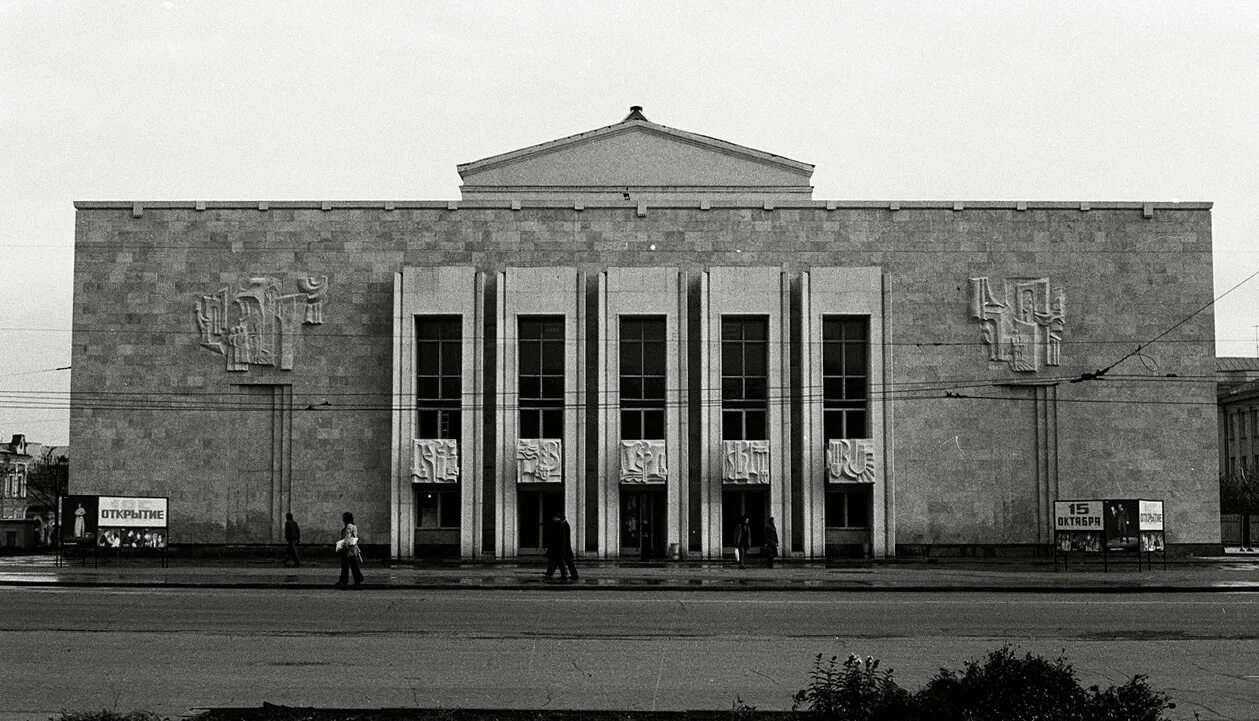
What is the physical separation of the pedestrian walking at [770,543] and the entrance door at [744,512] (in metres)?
3.36

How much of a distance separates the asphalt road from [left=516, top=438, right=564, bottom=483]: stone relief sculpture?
18094 mm

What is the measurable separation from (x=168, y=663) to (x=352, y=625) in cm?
453

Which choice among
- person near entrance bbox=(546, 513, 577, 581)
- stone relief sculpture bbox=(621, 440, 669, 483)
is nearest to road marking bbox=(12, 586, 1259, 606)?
person near entrance bbox=(546, 513, 577, 581)

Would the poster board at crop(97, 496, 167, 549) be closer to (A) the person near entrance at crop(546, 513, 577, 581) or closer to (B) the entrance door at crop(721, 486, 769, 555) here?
(A) the person near entrance at crop(546, 513, 577, 581)

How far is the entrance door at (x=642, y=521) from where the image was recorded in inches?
1738

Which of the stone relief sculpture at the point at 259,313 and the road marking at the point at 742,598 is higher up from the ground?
the stone relief sculpture at the point at 259,313

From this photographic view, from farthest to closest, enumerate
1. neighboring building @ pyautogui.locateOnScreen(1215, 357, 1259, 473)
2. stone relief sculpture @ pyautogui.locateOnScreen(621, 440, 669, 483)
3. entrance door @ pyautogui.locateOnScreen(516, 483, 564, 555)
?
1. neighboring building @ pyautogui.locateOnScreen(1215, 357, 1259, 473)
2. entrance door @ pyautogui.locateOnScreen(516, 483, 564, 555)
3. stone relief sculpture @ pyautogui.locateOnScreen(621, 440, 669, 483)

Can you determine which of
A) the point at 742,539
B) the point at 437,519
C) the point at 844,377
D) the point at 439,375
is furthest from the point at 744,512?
the point at 439,375

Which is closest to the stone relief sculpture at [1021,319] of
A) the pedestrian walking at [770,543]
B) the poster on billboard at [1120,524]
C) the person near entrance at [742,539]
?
the poster on billboard at [1120,524]

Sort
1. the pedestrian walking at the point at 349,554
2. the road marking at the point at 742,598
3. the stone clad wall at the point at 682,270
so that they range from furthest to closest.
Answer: the stone clad wall at the point at 682,270 < the pedestrian walking at the point at 349,554 < the road marking at the point at 742,598

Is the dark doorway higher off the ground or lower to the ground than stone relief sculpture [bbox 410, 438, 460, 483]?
lower

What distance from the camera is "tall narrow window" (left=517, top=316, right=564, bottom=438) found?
145 ft

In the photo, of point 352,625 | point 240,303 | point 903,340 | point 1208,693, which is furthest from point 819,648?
point 240,303

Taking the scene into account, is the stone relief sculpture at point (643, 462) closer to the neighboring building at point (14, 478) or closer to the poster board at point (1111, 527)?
the poster board at point (1111, 527)
